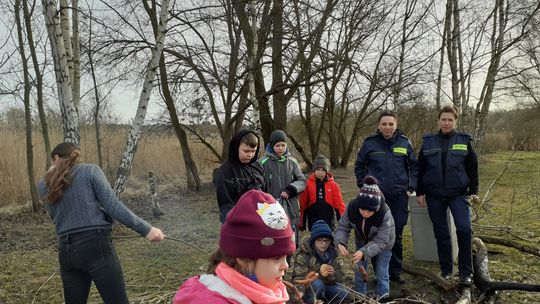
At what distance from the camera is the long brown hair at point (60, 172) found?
2.84 meters

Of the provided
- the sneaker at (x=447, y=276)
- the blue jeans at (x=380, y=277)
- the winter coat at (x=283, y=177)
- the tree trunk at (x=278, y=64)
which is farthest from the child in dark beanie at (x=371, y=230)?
the tree trunk at (x=278, y=64)

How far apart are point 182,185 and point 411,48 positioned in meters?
7.97

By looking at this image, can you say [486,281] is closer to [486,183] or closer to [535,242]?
[535,242]

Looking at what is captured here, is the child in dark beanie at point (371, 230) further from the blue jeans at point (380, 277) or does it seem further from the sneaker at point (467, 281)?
the sneaker at point (467, 281)

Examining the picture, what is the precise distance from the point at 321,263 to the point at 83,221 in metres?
2.04

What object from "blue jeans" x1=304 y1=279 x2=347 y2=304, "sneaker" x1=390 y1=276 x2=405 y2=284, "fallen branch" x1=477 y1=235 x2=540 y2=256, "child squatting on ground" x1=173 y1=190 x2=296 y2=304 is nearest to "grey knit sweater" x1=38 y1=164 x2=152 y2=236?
"child squatting on ground" x1=173 y1=190 x2=296 y2=304

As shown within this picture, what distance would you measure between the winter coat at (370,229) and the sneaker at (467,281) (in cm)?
76

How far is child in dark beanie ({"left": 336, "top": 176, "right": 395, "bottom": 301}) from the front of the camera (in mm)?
3879

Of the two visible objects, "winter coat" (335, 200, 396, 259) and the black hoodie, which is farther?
"winter coat" (335, 200, 396, 259)

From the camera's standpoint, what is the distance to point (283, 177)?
4.55 metres

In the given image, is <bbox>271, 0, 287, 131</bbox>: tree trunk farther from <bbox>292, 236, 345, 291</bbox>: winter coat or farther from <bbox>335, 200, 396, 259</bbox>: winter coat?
<bbox>292, 236, 345, 291</bbox>: winter coat

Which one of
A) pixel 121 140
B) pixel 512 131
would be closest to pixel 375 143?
pixel 121 140

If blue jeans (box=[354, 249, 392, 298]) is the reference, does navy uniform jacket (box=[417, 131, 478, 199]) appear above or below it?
above

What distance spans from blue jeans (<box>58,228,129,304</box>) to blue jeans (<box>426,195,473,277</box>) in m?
3.09
